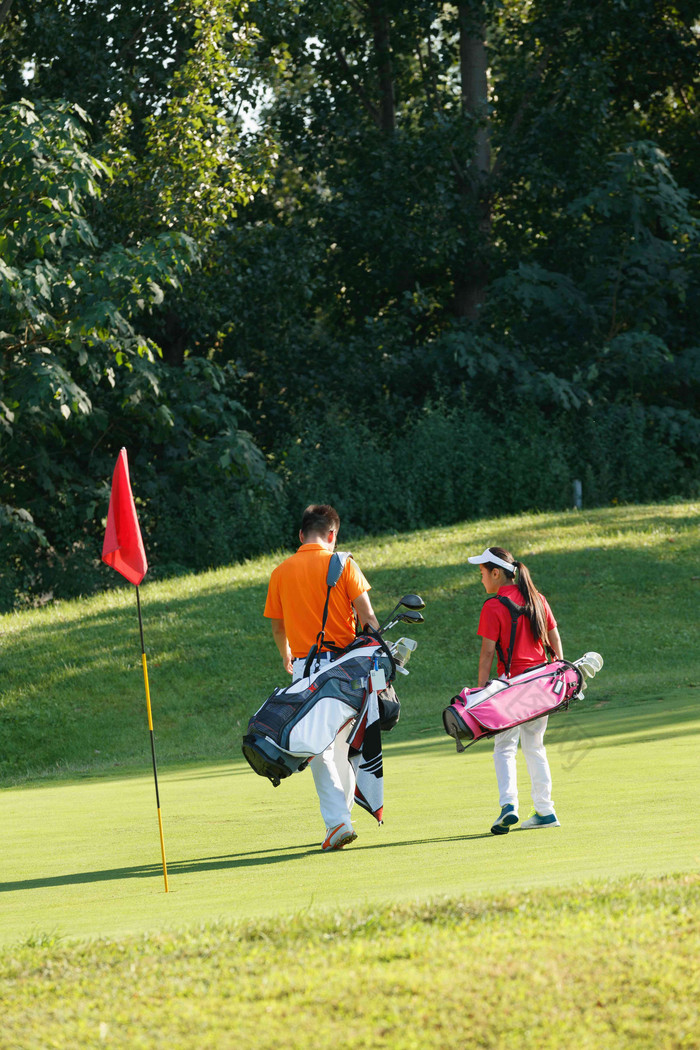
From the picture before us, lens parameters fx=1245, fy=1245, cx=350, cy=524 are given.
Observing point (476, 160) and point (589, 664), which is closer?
point (589, 664)

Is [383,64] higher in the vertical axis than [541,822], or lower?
higher

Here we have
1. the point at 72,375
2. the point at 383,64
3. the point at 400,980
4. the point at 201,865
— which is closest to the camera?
the point at 400,980

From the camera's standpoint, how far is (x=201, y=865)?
7.12 meters

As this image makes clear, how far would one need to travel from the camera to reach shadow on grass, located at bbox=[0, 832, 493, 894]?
6.90m

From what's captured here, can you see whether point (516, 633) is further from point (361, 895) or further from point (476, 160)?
point (476, 160)

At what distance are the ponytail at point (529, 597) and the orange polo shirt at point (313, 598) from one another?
0.88m

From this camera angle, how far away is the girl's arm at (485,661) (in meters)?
7.61

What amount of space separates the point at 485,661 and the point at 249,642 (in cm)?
1108

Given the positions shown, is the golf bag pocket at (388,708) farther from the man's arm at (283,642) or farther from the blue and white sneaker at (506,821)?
the blue and white sneaker at (506,821)

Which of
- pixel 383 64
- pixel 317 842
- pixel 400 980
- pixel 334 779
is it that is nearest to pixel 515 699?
pixel 334 779

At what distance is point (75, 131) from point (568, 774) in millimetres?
13059

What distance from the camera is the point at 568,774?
947cm

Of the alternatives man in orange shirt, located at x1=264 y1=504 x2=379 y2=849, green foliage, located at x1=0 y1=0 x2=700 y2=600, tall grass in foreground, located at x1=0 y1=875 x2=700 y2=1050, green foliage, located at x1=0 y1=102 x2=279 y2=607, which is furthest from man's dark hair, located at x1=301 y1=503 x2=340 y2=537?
green foliage, located at x1=0 y1=0 x2=700 y2=600

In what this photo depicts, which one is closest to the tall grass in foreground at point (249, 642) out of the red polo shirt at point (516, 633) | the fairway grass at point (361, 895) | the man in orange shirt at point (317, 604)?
the fairway grass at point (361, 895)
